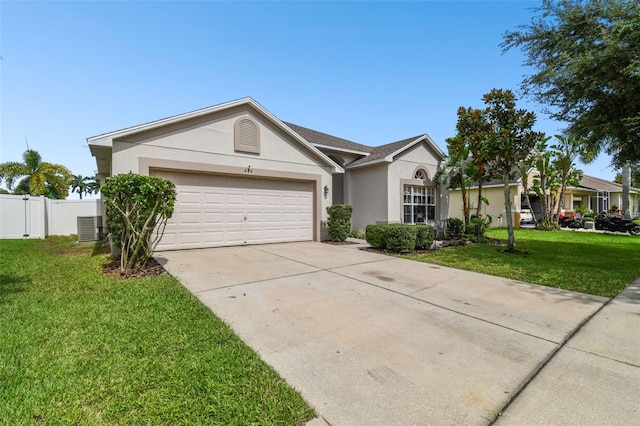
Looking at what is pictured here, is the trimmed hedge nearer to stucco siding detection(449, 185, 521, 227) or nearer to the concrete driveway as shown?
the concrete driveway

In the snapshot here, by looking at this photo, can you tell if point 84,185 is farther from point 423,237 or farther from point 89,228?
point 423,237

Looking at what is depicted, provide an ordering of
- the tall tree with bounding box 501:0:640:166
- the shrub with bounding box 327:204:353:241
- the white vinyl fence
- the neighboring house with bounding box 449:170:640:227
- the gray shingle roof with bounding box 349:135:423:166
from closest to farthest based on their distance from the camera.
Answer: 1. the tall tree with bounding box 501:0:640:166
2. the shrub with bounding box 327:204:353:241
3. the white vinyl fence
4. the gray shingle roof with bounding box 349:135:423:166
5. the neighboring house with bounding box 449:170:640:227

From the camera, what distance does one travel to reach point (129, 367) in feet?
8.81

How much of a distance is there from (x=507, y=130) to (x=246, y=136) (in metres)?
8.70

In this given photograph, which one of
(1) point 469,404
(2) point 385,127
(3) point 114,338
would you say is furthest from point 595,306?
(2) point 385,127

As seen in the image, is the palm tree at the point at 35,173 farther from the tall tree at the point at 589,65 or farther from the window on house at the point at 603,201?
the window on house at the point at 603,201

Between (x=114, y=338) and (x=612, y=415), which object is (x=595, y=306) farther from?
(x=114, y=338)

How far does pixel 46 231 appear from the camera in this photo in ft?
49.4

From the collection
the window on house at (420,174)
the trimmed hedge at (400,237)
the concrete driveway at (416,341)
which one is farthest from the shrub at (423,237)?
the window on house at (420,174)

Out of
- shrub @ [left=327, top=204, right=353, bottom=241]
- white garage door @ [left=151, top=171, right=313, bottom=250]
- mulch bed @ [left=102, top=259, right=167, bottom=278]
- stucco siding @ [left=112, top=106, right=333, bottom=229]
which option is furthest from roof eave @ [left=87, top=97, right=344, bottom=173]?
mulch bed @ [left=102, top=259, right=167, bottom=278]

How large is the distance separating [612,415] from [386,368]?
1.65 m

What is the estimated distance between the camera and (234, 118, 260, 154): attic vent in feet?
34.6

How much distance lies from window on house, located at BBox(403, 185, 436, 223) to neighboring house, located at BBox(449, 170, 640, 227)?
10.2 feet

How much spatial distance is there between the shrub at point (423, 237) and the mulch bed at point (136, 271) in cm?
766
